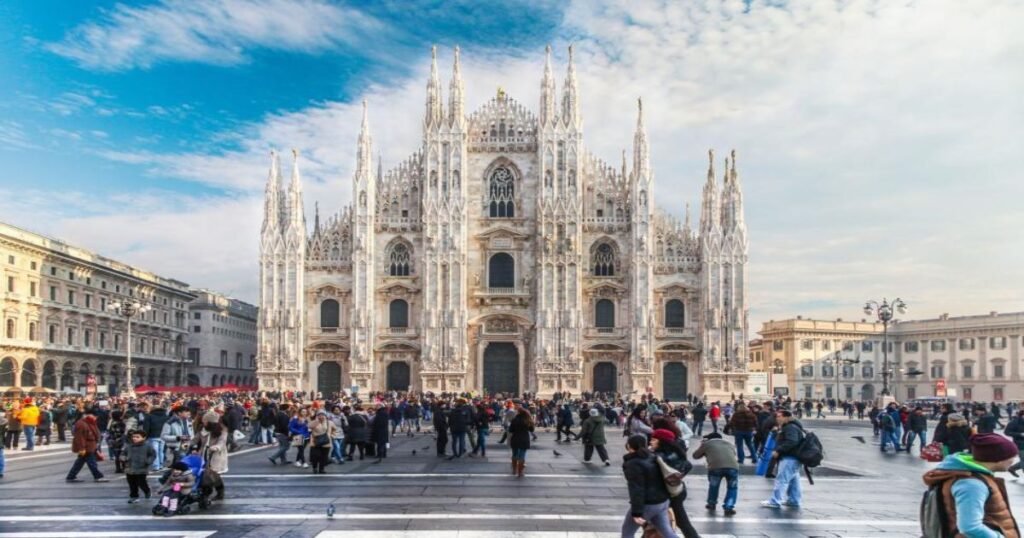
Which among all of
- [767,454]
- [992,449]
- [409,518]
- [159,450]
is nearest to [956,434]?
[767,454]

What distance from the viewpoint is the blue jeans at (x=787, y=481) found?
15555 millimetres

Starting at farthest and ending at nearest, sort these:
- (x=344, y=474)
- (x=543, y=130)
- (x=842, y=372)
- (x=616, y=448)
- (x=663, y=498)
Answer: (x=842, y=372)
(x=543, y=130)
(x=616, y=448)
(x=344, y=474)
(x=663, y=498)

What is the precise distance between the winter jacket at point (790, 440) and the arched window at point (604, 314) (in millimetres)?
47664

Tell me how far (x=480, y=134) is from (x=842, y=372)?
50762 millimetres

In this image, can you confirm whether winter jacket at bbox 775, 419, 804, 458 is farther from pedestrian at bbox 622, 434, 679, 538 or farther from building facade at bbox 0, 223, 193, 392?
building facade at bbox 0, 223, 193, 392

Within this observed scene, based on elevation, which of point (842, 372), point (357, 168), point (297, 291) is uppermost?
point (357, 168)

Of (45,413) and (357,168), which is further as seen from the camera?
(357,168)

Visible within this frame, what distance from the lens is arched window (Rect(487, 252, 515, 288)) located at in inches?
2502

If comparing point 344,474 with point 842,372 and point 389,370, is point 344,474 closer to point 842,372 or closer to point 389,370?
point 389,370

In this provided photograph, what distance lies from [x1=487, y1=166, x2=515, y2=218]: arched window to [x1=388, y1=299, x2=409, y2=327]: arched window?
8.11 m

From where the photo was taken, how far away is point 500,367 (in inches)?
2501

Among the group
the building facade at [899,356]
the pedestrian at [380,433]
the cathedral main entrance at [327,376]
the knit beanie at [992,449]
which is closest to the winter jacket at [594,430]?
the pedestrian at [380,433]

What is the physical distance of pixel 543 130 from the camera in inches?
2448

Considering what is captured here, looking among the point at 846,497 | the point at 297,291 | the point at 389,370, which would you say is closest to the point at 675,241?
the point at 389,370
